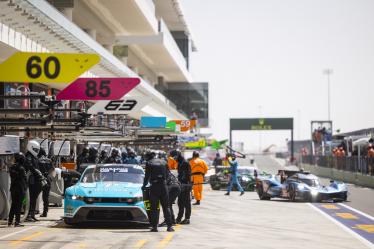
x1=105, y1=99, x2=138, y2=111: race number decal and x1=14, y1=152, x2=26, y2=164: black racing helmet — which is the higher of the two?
x1=105, y1=99, x2=138, y2=111: race number decal

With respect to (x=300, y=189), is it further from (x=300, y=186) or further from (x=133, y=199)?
(x=133, y=199)

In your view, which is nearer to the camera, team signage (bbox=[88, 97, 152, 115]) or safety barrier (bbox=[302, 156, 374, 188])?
team signage (bbox=[88, 97, 152, 115])

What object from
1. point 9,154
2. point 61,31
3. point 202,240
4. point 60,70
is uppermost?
point 61,31

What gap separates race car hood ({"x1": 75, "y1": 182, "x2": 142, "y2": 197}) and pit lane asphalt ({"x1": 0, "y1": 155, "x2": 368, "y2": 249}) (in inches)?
26.6

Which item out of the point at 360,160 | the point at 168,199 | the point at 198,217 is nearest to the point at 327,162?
the point at 360,160

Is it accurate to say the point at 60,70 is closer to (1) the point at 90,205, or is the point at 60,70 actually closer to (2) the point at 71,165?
(1) the point at 90,205

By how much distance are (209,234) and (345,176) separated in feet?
118

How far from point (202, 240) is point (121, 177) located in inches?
161

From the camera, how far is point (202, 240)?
13.7 m

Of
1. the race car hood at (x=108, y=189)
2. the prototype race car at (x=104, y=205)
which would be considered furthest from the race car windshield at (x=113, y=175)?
the prototype race car at (x=104, y=205)

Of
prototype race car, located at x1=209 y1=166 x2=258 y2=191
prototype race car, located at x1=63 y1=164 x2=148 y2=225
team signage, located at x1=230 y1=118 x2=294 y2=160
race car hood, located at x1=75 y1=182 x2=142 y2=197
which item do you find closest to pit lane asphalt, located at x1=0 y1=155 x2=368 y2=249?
prototype race car, located at x1=63 y1=164 x2=148 y2=225

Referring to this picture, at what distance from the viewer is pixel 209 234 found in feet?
48.5

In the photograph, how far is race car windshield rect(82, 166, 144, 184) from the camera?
56.4ft

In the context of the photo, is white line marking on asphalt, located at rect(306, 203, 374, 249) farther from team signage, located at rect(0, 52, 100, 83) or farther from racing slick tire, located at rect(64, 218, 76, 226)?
team signage, located at rect(0, 52, 100, 83)
